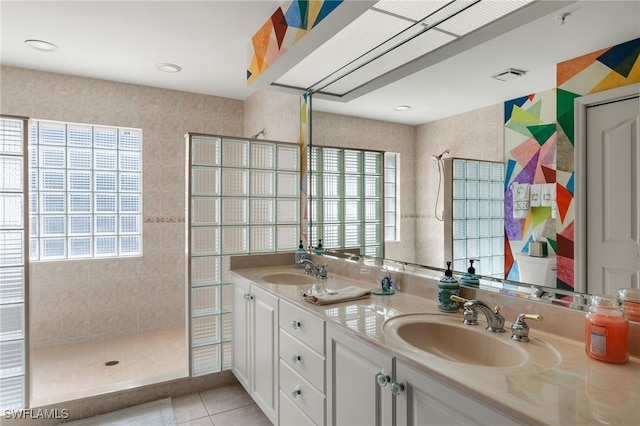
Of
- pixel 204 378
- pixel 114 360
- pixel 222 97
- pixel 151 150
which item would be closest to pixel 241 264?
pixel 204 378

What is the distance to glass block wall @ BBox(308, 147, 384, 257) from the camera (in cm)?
215

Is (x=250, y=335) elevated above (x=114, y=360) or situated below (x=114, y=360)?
above

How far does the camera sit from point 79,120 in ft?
11.6

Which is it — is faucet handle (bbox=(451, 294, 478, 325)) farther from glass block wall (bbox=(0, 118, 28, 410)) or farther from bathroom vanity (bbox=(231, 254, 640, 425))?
glass block wall (bbox=(0, 118, 28, 410))

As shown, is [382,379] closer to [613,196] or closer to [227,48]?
[613,196]

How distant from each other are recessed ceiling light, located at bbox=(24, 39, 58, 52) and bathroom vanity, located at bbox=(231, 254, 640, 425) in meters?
2.41

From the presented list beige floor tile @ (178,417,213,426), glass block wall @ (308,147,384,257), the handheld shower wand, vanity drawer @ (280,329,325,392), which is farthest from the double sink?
beige floor tile @ (178,417,213,426)

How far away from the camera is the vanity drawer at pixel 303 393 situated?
60.1 inches

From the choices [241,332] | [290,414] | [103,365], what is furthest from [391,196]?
[103,365]

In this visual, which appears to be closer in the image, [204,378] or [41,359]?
[204,378]

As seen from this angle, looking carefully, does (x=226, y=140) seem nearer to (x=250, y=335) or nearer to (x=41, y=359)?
(x=250, y=335)

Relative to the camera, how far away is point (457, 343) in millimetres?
1313

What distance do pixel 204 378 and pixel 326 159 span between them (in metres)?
1.82

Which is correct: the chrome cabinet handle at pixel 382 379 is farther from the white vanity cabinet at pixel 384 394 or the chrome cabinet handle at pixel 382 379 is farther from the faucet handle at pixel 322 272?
the faucet handle at pixel 322 272
